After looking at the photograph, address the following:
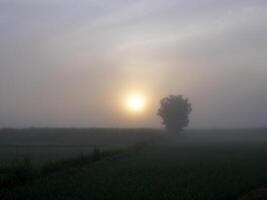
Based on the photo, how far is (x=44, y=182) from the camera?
29359 millimetres

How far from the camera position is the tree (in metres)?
131

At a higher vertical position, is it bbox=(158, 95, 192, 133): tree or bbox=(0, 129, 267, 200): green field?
bbox=(158, 95, 192, 133): tree

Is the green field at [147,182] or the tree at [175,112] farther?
the tree at [175,112]

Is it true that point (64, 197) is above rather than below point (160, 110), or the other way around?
below

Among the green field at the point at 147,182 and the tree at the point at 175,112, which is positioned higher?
the tree at the point at 175,112

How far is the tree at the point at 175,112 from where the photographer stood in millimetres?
130875

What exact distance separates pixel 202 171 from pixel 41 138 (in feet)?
227

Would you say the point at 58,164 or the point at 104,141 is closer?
the point at 58,164

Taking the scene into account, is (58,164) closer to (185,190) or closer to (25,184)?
(25,184)

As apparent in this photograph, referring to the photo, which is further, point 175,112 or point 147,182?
point 175,112

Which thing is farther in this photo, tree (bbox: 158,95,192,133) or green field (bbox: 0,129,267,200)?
tree (bbox: 158,95,192,133)

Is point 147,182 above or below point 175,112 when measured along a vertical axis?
below

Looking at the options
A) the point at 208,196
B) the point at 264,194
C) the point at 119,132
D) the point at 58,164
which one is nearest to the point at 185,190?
the point at 208,196

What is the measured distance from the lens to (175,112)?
5143 inches
